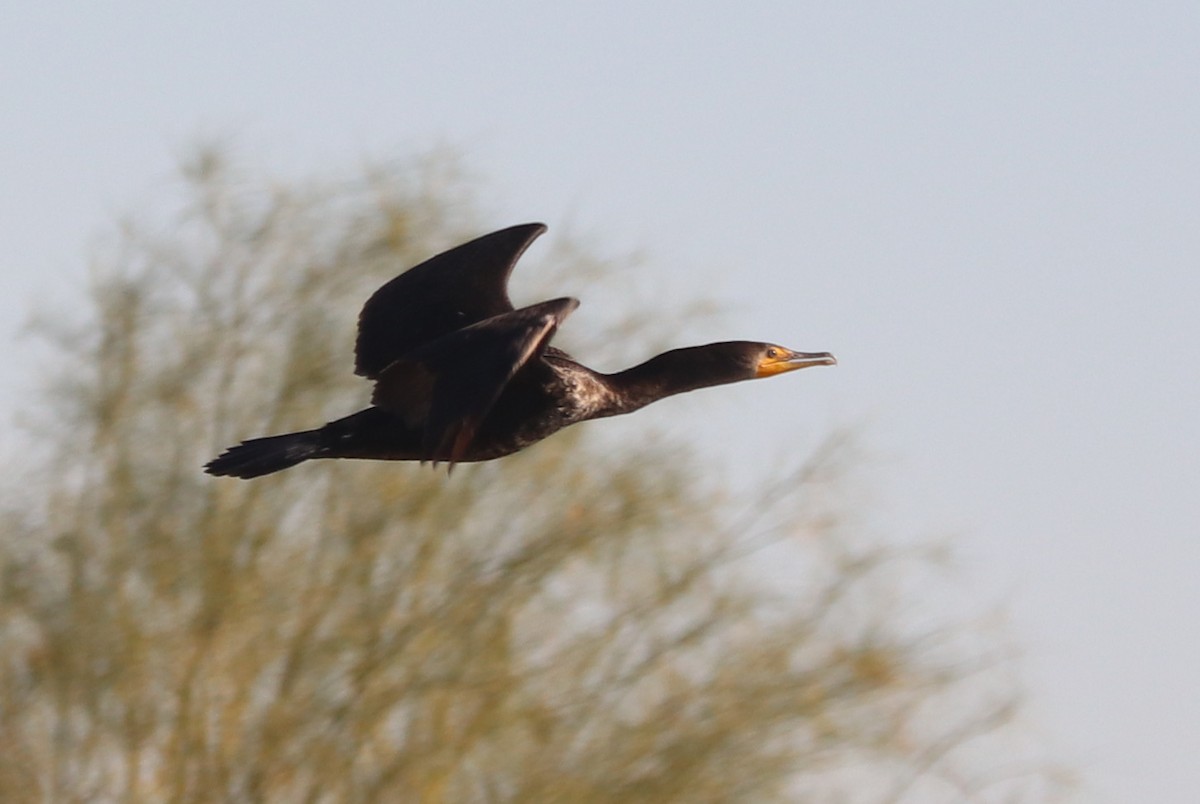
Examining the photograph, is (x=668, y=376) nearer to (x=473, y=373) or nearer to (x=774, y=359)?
(x=774, y=359)

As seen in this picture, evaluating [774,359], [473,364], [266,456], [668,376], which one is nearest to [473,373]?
[473,364]

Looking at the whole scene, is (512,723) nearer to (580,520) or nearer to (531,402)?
(580,520)

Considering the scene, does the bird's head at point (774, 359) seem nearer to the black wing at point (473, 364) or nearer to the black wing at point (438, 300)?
the black wing at point (438, 300)

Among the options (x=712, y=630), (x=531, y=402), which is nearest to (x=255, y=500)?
(x=712, y=630)

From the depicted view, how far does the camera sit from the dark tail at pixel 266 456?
6.35 m

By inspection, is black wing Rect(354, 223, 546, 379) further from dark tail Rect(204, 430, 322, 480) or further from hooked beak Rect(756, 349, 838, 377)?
hooked beak Rect(756, 349, 838, 377)

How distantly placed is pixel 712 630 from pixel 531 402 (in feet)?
13.1

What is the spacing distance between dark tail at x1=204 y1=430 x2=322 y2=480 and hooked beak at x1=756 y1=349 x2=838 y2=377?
59.0 inches

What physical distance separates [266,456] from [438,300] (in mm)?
842

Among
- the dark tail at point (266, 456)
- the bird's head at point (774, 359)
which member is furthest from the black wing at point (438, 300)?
the bird's head at point (774, 359)

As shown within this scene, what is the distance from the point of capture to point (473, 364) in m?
5.52

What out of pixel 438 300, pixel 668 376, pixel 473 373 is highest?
pixel 438 300

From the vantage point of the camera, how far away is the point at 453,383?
5480mm

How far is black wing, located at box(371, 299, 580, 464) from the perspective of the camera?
5.32 m
